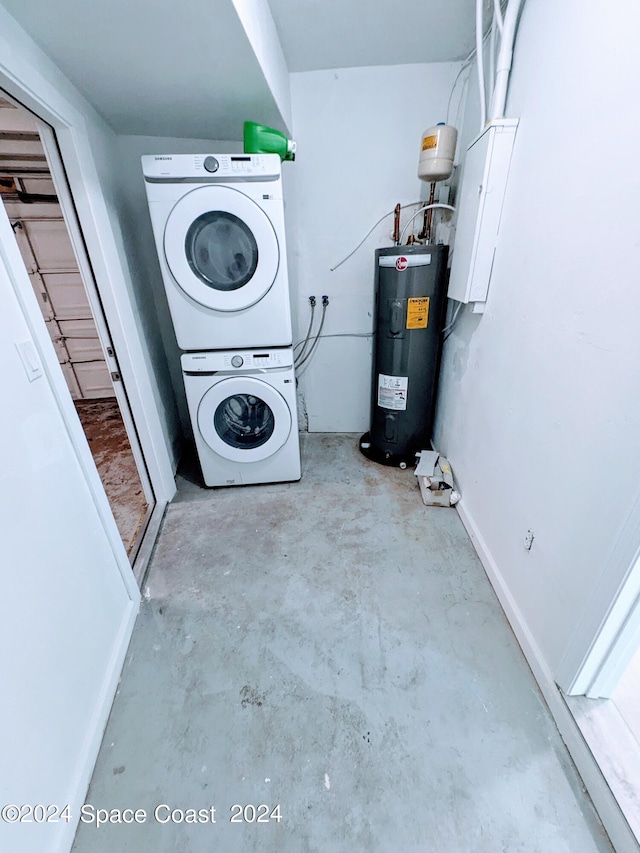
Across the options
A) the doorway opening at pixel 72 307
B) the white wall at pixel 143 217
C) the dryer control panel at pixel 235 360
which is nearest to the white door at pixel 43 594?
the doorway opening at pixel 72 307

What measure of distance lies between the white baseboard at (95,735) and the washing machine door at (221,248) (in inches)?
57.6

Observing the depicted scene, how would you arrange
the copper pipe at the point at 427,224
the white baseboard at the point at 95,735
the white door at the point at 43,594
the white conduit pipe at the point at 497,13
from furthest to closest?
the copper pipe at the point at 427,224 → the white conduit pipe at the point at 497,13 → the white baseboard at the point at 95,735 → the white door at the point at 43,594

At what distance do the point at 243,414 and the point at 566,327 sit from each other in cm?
166

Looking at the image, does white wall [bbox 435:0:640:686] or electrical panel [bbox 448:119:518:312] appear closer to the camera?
white wall [bbox 435:0:640:686]

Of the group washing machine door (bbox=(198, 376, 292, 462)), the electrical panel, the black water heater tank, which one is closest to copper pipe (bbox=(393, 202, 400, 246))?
the black water heater tank

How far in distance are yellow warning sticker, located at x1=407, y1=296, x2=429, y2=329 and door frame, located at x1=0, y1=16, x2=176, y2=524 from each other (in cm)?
151

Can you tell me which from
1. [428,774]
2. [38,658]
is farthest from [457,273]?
[38,658]

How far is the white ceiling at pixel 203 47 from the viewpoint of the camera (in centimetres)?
100

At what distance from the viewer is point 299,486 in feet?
7.19

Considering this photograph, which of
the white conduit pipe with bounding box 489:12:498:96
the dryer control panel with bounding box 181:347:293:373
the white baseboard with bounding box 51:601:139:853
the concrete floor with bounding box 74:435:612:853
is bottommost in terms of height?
the concrete floor with bounding box 74:435:612:853

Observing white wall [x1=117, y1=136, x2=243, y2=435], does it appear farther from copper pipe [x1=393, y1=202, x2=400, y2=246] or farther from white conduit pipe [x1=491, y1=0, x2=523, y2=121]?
white conduit pipe [x1=491, y1=0, x2=523, y2=121]

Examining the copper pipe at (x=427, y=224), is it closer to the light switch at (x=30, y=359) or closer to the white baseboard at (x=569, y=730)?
the white baseboard at (x=569, y=730)

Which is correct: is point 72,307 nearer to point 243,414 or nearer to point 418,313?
point 243,414

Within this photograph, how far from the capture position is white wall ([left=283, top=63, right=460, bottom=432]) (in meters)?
1.91
